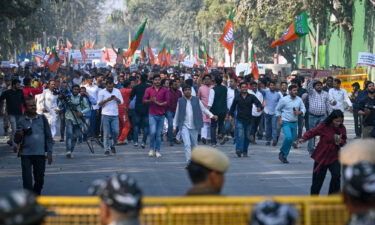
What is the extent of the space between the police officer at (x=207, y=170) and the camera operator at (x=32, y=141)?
223 inches

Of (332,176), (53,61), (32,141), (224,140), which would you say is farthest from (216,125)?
(53,61)

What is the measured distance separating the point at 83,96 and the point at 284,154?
4.30 meters

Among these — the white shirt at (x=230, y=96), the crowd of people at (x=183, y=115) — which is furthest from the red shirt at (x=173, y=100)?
the white shirt at (x=230, y=96)

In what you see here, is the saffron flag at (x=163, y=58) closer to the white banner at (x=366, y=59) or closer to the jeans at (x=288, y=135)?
the white banner at (x=366, y=59)

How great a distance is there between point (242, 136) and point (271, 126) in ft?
11.1

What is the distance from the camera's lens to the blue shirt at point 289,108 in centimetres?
1705

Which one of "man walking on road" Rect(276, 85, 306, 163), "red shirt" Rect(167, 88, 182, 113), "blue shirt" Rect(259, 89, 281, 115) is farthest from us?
"blue shirt" Rect(259, 89, 281, 115)

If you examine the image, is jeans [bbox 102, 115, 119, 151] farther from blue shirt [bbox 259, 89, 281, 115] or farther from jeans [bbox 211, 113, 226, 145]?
blue shirt [bbox 259, 89, 281, 115]

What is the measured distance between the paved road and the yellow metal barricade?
6951mm

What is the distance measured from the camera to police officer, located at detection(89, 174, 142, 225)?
3.88m

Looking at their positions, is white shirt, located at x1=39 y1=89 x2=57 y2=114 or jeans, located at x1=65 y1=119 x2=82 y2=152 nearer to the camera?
jeans, located at x1=65 y1=119 x2=82 y2=152

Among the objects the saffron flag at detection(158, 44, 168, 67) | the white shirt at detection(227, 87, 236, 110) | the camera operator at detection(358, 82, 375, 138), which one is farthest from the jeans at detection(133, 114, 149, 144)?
the saffron flag at detection(158, 44, 168, 67)

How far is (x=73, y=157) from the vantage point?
17391 mm

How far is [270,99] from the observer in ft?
67.8
